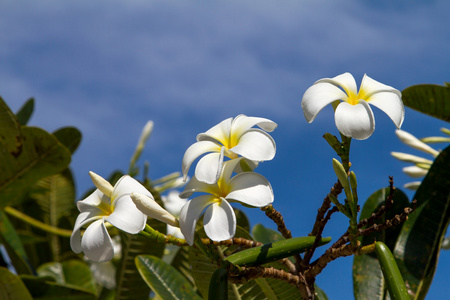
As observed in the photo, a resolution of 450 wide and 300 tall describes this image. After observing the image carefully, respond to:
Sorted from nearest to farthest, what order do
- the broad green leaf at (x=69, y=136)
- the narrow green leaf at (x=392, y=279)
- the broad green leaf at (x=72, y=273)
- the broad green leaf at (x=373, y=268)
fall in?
1. the narrow green leaf at (x=392, y=279)
2. the broad green leaf at (x=373, y=268)
3. the broad green leaf at (x=72, y=273)
4. the broad green leaf at (x=69, y=136)

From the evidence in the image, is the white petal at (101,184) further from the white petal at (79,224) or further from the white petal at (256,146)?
the white petal at (256,146)

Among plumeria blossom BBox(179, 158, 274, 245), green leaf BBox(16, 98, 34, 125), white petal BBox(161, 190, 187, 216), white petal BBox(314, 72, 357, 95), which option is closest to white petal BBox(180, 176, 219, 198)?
plumeria blossom BBox(179, 158, 274, 245)

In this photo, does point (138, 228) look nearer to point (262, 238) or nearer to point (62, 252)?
point (262, 238)

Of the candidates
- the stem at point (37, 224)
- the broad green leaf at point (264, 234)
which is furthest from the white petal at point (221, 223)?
the stem at point (37, 224)

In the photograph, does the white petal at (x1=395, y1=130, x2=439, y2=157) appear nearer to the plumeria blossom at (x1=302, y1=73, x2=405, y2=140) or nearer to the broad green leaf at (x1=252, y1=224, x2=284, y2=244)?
the broad green leaf at (x1=252, y1=224, x2=284, y2=244)

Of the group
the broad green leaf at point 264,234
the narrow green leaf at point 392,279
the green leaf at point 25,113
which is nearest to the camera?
the narrow green leaf at point 392,279


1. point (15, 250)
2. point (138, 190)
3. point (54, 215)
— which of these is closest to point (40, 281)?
point (15, 250)
